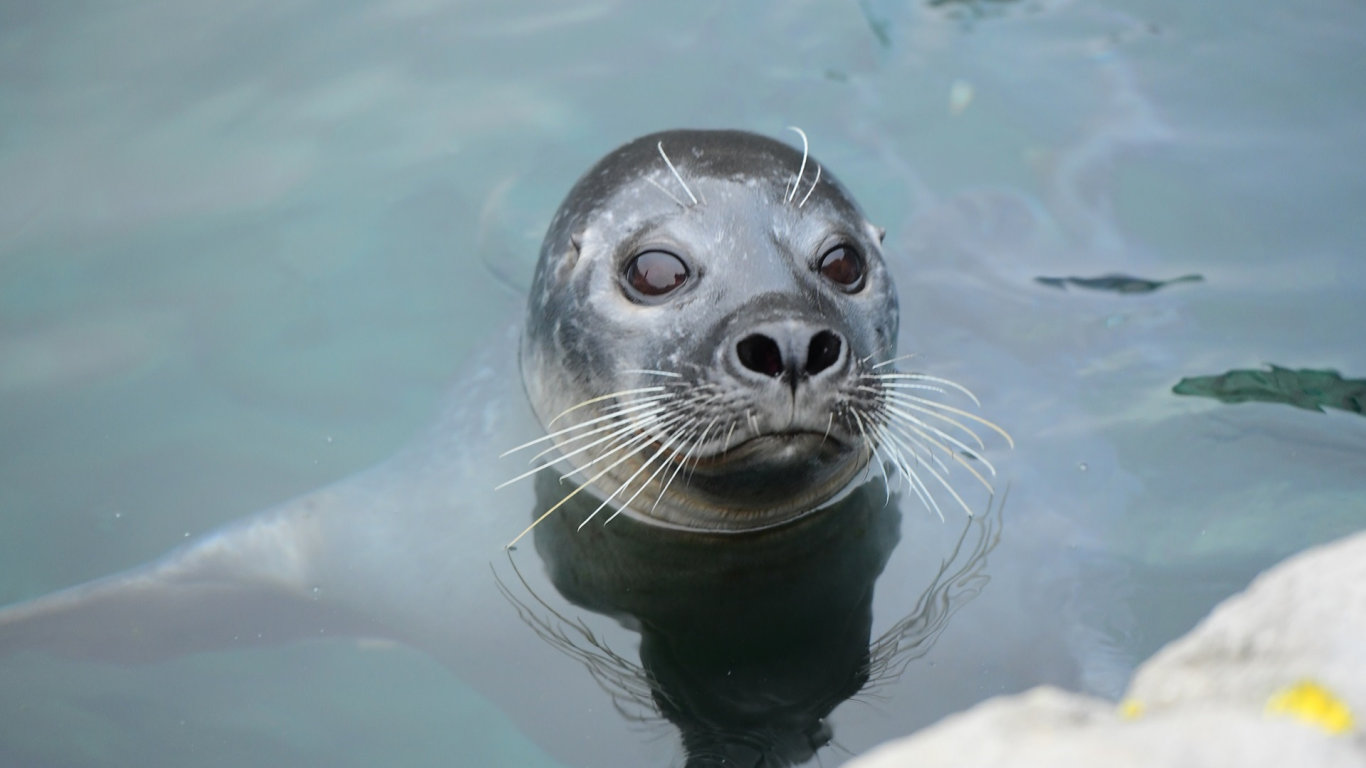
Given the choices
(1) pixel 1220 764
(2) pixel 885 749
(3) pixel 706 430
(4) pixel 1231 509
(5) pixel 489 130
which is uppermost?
(1) pixel 1220 764

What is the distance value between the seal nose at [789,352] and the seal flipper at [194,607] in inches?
53.1

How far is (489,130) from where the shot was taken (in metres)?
5.25

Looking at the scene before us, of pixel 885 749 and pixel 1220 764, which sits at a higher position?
pixel 1220 764

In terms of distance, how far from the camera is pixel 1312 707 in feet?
4.36

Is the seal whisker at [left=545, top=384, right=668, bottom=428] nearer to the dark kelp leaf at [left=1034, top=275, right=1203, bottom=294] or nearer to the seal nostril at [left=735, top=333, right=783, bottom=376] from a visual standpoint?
the seal nostril at [left=735, top=333, right=783, bottom=376]

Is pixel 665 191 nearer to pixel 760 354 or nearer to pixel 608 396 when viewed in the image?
pixel 608 396

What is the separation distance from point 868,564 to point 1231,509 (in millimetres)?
1052

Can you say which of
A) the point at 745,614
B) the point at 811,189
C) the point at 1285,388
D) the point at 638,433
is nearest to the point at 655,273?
the point at 638,433

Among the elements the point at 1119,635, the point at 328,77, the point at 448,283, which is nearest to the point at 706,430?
the point at 1119,635

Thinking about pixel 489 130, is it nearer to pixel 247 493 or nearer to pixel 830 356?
pixel 247 493

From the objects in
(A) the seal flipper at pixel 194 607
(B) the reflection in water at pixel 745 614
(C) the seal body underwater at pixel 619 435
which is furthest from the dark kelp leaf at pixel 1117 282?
(A) the seal flipper at pixel 194 607

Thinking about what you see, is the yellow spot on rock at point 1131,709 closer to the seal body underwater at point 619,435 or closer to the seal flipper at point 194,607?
the seal body underwater at point 619,435

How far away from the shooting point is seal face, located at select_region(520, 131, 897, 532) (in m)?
2.91

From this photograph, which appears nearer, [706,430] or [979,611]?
[706,430]
